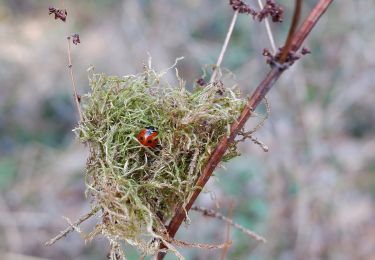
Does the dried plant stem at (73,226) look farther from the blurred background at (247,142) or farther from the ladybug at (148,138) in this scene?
the blurred background at (247,142)

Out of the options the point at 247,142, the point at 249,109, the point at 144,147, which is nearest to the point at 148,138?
the point at 144,147

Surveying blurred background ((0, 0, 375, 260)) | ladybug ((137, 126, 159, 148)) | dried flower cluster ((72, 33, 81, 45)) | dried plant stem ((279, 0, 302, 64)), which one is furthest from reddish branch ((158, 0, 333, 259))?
blurred background ((0, 0, 375, 260))

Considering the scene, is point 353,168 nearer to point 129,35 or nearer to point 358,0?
point 358,0

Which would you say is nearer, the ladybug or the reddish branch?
the reddish branch

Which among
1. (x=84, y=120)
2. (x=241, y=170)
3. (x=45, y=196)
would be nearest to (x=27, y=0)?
(x=45, y=196)

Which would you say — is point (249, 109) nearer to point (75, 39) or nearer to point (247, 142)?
point (75, 39)

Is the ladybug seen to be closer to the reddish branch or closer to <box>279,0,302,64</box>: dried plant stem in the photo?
the reddish branch

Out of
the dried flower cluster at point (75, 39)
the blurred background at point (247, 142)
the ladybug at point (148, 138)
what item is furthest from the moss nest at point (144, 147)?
the blurred background at point (247, 142)
